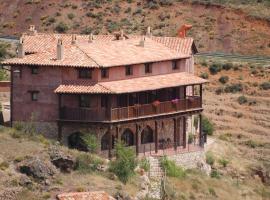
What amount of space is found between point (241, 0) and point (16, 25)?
26392 millimetres

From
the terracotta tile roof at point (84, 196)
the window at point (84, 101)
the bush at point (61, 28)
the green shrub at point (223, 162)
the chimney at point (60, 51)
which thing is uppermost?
the bush at point (61, 28)

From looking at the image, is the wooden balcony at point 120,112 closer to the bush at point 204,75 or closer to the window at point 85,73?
the window at point 85,73

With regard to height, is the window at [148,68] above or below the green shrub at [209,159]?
above

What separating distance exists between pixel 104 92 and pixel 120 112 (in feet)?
6.23

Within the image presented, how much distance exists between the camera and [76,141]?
78438mm

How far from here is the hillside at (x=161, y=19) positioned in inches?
4929

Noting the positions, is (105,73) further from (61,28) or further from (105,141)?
(61,28)

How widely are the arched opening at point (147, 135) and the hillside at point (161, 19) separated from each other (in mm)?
42598

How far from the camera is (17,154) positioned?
70.2m

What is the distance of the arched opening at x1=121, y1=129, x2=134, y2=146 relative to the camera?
79.8 m

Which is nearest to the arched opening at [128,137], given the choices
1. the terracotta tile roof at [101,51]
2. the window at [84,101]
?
the window at [84,101]

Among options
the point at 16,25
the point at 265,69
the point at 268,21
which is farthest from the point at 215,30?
the point at 16,25

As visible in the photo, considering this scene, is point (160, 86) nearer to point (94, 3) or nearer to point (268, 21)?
point (268, 21)

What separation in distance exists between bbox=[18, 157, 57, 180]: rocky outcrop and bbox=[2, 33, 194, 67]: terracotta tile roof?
1031 cm
